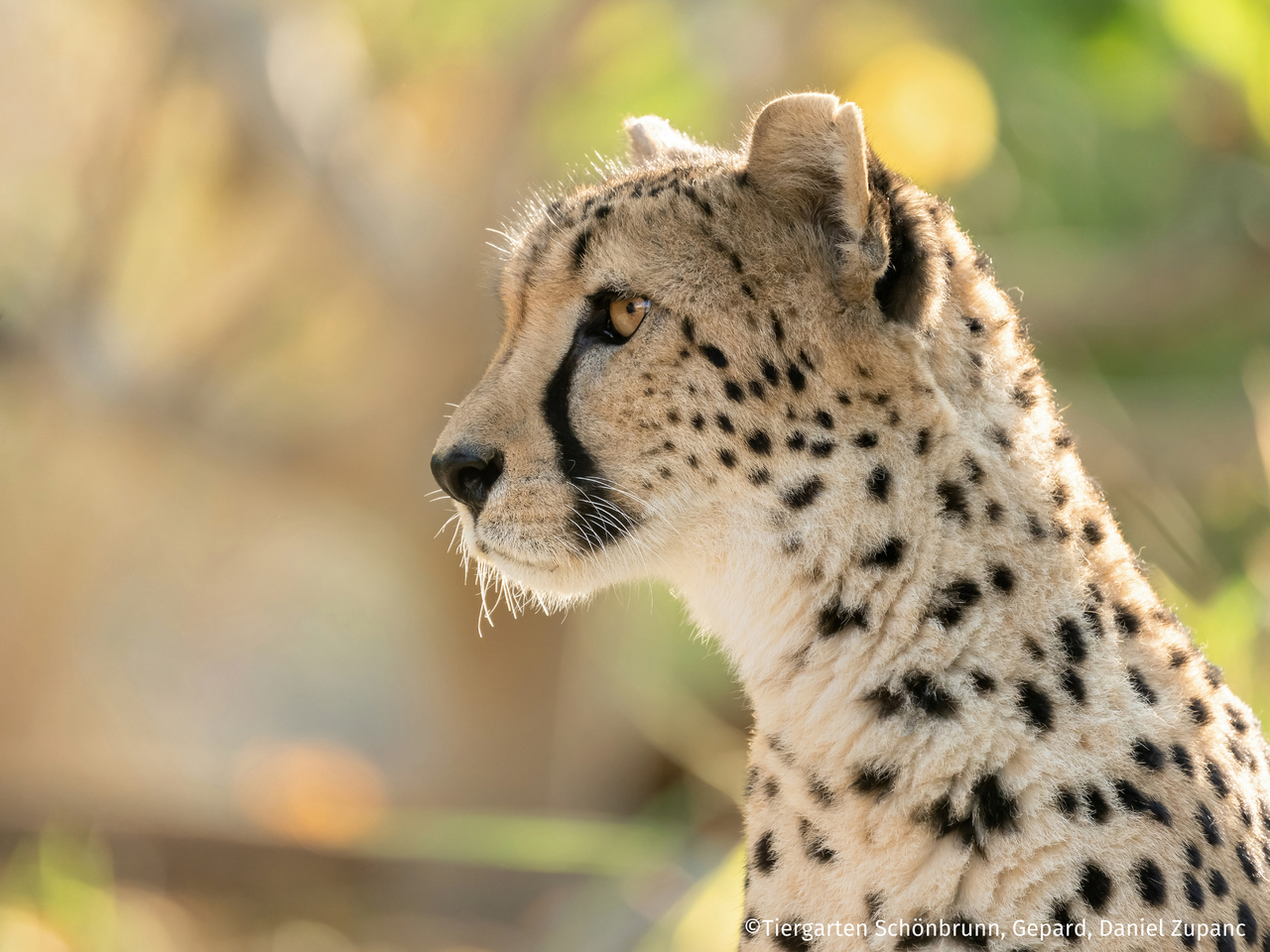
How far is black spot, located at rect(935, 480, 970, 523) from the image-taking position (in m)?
1.64

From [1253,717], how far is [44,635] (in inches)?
256

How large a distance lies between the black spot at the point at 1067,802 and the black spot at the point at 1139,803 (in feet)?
0.19

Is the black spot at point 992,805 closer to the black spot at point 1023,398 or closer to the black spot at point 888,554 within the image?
the black spot at point 888,554

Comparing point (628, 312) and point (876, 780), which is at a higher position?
point (628, 312)

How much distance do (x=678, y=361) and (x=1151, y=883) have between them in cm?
90

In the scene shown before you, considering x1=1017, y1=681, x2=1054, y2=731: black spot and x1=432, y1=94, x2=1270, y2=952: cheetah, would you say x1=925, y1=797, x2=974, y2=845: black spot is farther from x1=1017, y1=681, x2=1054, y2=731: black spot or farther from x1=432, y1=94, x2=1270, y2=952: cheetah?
x1=1017, y1=681, x2=1054, y2=731: black spot

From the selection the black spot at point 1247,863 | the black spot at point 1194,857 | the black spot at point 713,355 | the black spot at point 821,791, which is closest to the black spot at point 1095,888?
the black spot at point 1194,857

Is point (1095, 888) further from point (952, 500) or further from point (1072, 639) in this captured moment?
point (952, 500)

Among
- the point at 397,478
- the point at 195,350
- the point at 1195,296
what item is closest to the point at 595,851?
the point at 397,478

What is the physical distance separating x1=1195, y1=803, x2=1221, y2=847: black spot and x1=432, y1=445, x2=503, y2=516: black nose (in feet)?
3.40

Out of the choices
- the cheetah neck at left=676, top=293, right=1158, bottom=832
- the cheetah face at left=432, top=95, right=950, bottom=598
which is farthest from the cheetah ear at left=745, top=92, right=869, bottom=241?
the cheetah neck at left=676, top=293, right=1158, bottom=832

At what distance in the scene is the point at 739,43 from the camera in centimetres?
537

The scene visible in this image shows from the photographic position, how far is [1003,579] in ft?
5.38

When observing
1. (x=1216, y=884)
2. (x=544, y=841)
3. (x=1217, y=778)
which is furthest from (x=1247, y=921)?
(x=544, y=841)
